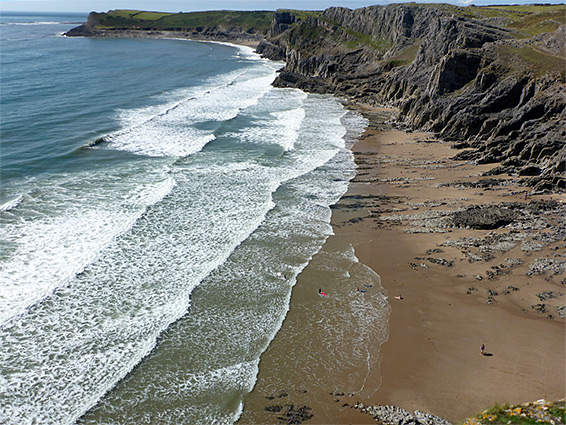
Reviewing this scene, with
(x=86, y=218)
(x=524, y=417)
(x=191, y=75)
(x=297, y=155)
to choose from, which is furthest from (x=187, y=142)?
(x=191, y=75)

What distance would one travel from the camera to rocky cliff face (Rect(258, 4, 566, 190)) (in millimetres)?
36369

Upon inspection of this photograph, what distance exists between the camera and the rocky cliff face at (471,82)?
36369mm

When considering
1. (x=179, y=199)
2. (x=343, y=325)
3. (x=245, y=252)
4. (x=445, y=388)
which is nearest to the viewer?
(x=445, y=388)

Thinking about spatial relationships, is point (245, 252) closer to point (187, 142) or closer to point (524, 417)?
point (524, 417)

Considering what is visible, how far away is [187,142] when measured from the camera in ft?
A: 148

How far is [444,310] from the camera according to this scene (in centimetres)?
2019

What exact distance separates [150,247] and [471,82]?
3968 cm

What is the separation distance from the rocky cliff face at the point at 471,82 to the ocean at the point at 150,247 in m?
10.5

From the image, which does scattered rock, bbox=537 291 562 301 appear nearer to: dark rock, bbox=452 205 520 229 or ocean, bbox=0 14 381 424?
dark rock, bbox=452 205 520 229

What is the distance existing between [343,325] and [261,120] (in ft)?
129

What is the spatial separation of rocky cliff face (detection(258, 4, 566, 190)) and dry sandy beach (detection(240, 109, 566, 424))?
16.6 feet

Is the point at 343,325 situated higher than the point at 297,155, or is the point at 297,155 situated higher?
the point at 297,155

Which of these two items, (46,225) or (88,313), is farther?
(46,225)

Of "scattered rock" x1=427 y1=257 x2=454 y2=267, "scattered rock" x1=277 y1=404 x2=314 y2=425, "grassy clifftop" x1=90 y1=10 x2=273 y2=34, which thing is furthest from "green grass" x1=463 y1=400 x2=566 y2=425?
"grassy clifftop" x1=90 y1=10 x2=273 y2=34
